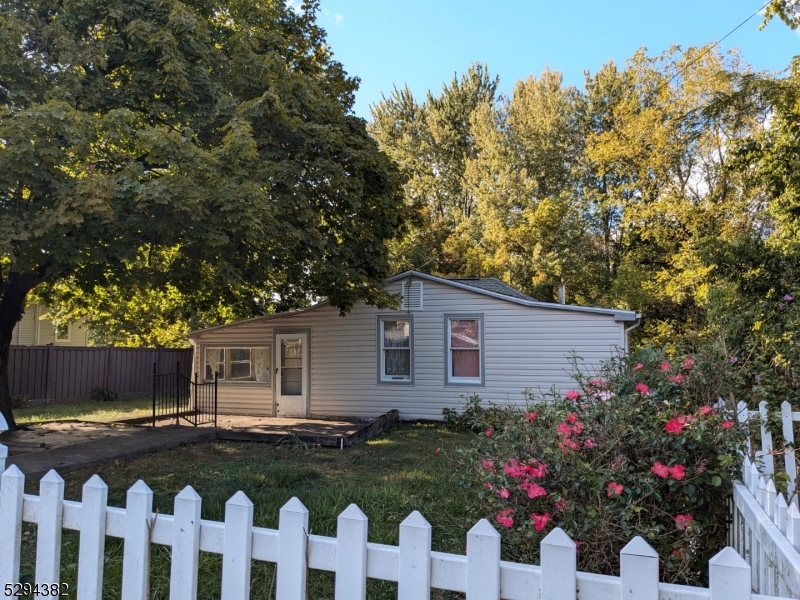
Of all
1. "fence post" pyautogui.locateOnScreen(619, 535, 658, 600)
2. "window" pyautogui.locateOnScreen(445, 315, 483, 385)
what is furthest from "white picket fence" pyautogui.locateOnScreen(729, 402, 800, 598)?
"window" pyautogui.locateOnScreen(445, 315, 483, 385)

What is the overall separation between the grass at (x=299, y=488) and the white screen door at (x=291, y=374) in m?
3.98

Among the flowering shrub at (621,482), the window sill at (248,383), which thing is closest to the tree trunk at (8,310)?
the window sill at (248,383)

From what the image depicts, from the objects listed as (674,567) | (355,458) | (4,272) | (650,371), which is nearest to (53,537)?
(674,567)

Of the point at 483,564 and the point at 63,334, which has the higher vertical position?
the point at 63,334

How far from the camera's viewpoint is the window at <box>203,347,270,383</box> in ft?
45.7

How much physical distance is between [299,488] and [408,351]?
7.21m

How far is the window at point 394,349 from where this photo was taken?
12.9 m

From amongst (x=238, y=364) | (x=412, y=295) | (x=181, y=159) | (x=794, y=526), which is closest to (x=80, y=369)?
(x=238, y=364)

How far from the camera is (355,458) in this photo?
804 centimetres

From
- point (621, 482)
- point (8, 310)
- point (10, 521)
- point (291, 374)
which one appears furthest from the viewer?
point (291, 374)

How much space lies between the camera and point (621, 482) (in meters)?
2.85

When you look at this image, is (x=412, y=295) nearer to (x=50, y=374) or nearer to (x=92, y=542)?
(x=92, y=542)

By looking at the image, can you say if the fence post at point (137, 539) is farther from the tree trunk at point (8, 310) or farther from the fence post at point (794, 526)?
the tree trunk at point (8, 310)

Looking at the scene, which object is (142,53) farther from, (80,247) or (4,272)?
(4,272)
